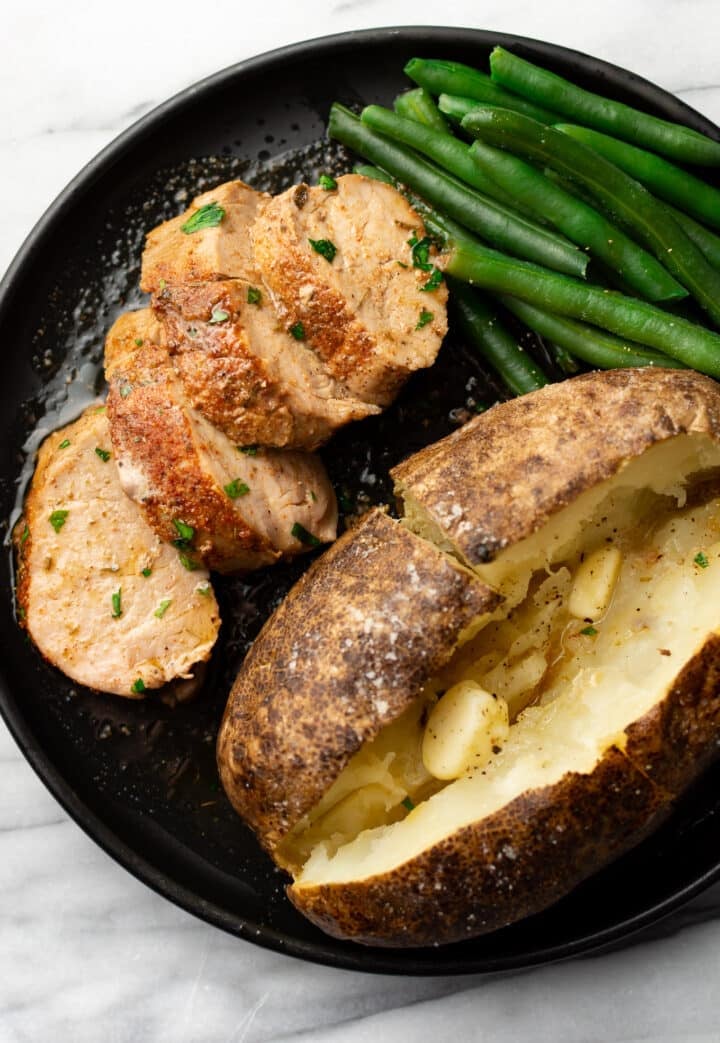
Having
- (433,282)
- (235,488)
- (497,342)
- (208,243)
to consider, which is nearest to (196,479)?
→ (235,488)

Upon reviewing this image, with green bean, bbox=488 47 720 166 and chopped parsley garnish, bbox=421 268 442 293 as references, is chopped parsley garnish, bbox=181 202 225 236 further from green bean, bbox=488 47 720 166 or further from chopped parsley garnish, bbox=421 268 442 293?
green bean, bbox=488 47 720 166

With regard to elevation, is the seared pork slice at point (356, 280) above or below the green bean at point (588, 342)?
above

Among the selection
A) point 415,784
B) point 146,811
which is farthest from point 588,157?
point 146,811

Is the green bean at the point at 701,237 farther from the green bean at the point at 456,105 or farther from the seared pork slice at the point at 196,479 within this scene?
the seared pork slice at the point at 196,479

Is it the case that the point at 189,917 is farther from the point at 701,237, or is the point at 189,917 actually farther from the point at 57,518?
the point at 701,237

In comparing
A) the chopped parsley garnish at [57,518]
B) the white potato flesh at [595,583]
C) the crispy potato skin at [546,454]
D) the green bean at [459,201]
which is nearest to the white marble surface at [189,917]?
the green bean at [459,201]

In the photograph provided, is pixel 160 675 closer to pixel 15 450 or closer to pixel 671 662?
pixel 15 450
